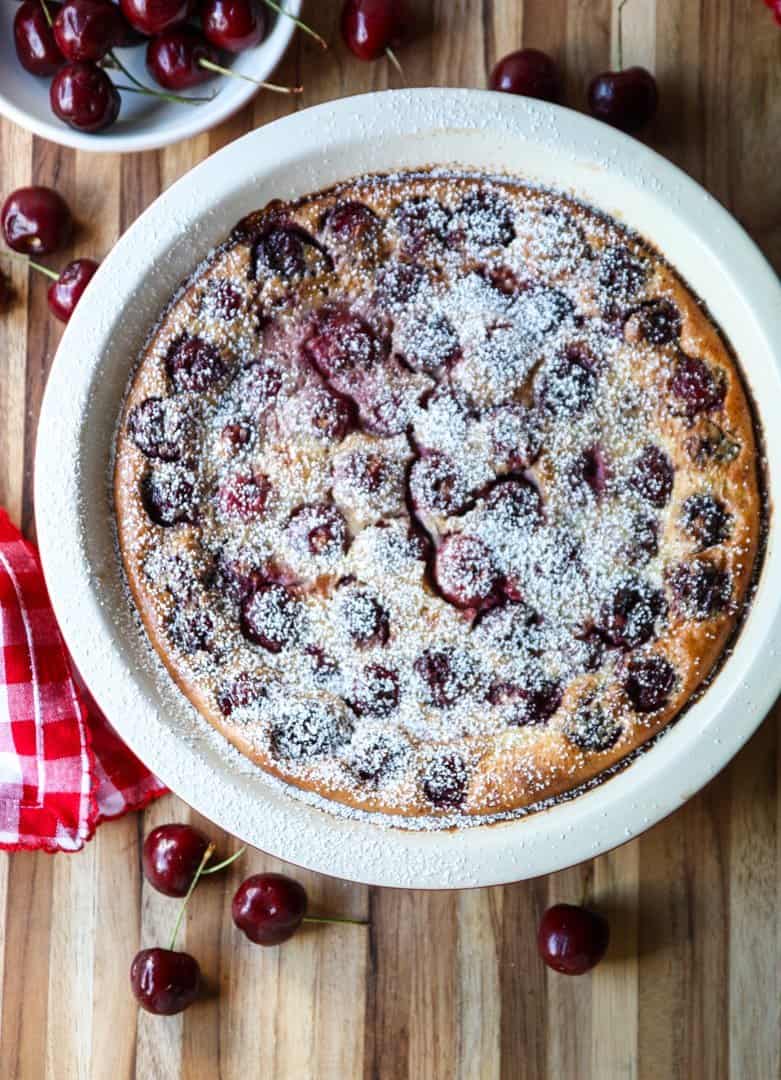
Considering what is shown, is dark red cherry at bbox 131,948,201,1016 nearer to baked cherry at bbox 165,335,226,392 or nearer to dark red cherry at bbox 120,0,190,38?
baked cherry at bbox 165,335,226,392

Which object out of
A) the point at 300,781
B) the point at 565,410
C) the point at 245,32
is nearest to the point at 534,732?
the point at 300,781

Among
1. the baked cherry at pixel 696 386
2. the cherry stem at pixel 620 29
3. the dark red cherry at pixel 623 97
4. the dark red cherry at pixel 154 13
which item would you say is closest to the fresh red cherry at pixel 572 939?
the baked cherry at pixel 696 386

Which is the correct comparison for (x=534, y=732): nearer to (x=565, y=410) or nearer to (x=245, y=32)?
(x=565, y=410)

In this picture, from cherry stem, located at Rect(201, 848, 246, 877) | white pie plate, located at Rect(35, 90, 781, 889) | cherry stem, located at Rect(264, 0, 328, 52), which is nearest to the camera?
white pie plate, located at Rect(35, 90, 781, 889)

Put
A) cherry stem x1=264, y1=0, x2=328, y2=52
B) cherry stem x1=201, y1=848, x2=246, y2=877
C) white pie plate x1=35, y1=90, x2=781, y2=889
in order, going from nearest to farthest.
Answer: white pie plate x1=35, y1=90, x2=781, y2=889, cherry stem x1=264, y1=0, x2=328, y2=52, cherry stem x1=201, y1=848, x2=246, y2=877

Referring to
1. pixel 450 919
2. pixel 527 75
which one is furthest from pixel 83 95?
pixel 450 919

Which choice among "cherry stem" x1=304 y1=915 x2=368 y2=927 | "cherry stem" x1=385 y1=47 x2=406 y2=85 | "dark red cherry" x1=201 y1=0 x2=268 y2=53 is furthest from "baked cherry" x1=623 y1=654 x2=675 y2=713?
"dark red cherry" x1=201 y1=0 x2=268 y2=53

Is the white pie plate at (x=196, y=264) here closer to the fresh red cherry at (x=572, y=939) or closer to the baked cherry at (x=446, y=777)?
the baked cherry at (x=446, y=777)
